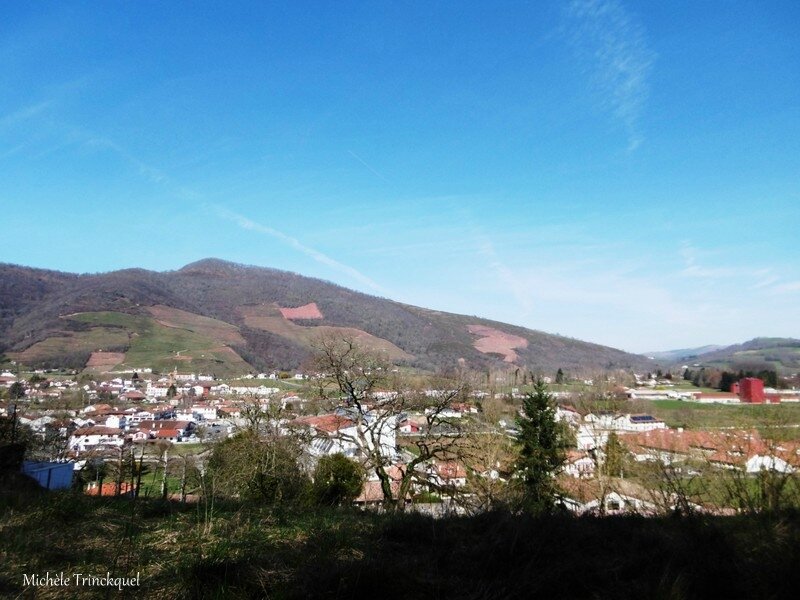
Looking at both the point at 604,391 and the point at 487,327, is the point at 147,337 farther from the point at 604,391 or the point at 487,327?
the point at 487,327

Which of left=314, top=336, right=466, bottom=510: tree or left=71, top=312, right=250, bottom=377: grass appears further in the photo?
left=71, top=312, right=250, bottom=377: grass

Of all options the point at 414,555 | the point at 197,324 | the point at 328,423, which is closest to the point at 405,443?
the point at 328,423

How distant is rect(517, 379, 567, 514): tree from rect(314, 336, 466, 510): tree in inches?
310

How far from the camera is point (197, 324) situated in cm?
10244

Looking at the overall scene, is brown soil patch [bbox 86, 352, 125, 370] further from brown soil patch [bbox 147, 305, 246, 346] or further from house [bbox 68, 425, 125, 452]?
house [bbox 68, 425, 125, 452]

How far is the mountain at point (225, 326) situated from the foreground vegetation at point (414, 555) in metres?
55.1

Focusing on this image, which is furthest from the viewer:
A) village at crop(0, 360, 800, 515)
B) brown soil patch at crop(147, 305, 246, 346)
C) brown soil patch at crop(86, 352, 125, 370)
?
brown soil patch at crop(147, 305, 246, 346)

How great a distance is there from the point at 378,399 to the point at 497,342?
118854 mm

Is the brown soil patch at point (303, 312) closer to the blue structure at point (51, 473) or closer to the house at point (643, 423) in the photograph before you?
the house at point (643, 423)

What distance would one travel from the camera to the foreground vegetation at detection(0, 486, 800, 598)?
2660 mm

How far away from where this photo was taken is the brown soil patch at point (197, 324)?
95062 mm

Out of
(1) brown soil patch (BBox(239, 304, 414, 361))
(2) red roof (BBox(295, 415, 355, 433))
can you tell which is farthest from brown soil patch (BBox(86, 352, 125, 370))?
(2) red roof (BBox(295, 415, 355, 433))

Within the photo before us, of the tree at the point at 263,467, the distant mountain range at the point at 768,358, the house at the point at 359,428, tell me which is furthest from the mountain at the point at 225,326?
the house at the point at 359,428

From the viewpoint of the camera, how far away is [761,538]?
3299 mm
